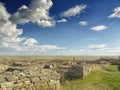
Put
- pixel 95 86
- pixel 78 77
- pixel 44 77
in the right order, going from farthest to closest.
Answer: pixel 78 77
pixel 95 86
pixel 44 77

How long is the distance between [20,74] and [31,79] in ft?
2.16

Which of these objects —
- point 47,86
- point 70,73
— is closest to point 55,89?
point 47,86


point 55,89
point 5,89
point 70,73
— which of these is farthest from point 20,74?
point 70,73

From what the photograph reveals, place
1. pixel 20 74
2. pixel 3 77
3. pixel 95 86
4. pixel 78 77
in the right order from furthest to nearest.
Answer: pixel 78 77 < pixel 95 86 < pixel 20 74 < pixel 3 77

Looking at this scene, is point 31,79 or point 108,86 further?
point 108,86

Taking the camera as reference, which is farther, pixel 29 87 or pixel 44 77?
pixel 44 77

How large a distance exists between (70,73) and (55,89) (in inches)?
319

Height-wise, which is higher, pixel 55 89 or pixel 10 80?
pixel 10 80

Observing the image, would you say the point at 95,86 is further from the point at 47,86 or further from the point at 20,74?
the point at 20,74

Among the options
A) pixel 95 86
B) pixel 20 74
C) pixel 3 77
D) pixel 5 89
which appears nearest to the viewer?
pixel 5 89

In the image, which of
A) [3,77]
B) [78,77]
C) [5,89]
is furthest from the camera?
[78,77]

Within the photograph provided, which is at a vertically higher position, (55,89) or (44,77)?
(44,77)

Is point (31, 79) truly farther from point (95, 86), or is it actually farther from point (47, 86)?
point (95, 86)

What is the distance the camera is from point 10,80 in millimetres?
9367
